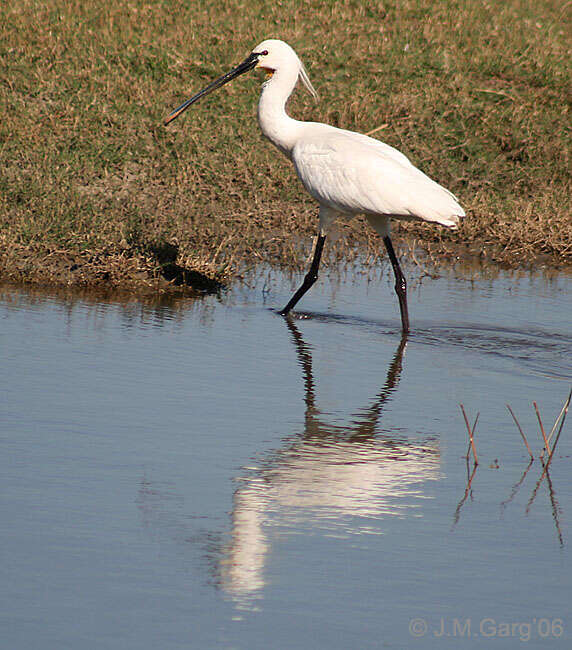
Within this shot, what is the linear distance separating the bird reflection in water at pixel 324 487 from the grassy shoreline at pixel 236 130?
144 inches

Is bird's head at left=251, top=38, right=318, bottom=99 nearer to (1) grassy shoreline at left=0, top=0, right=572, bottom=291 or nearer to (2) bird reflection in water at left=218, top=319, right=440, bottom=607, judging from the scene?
(1) grassy shoreline at left=0, top=0, right=572, bottom=291

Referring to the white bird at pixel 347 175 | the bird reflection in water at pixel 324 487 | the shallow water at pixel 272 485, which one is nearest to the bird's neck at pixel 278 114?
the white bird at pixel 347 175

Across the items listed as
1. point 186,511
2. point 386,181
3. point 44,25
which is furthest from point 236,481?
point 44,25

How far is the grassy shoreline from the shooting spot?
9.14 m

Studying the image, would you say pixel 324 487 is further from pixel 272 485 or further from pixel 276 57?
pixel 276 57

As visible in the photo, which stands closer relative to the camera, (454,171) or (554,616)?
(554,616)

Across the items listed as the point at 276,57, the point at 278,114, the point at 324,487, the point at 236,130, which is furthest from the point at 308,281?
the point at 236,130

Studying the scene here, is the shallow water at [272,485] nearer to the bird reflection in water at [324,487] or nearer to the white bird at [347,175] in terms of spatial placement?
the bird reflection in water at [324,487]

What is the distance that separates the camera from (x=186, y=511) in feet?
13.6

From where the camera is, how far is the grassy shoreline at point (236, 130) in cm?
914

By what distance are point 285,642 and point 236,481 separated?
1316mm

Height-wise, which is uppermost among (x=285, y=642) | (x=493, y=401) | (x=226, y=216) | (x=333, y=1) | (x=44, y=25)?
(x=333, y=1)

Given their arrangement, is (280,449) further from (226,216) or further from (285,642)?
(226,216)

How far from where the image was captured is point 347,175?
8.01 m
